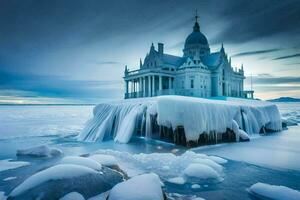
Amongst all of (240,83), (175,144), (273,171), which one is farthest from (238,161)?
(240,83)

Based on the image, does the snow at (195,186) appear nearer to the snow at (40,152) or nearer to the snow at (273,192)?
the snow at (273,192)

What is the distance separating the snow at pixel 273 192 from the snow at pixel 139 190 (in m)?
3.32

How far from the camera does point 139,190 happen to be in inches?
234

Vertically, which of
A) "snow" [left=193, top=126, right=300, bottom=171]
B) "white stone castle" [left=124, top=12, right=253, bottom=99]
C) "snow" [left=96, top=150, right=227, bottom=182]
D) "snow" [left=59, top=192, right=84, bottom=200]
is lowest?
"snow" [left=193, top=126, right=300, bottom=171]

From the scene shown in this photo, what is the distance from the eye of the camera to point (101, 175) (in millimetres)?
7477

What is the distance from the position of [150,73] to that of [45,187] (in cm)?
3018

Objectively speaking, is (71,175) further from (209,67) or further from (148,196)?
(209,67)

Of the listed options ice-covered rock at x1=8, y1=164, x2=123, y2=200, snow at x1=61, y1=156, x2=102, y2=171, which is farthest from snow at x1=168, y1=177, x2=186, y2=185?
snow at x1=61, y1=156, x2=102, y2=171

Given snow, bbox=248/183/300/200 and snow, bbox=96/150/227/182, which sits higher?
snow, bbox=248/183/300/200

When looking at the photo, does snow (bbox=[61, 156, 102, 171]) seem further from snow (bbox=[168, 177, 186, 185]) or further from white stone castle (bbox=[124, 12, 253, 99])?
white stone castle (bbox=[124, 12, 253, 99])

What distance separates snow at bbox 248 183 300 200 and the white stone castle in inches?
1053

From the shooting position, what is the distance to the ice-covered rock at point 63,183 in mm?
6157

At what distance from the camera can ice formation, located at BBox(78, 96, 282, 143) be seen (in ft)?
50.9

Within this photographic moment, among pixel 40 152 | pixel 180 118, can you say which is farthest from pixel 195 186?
pixel 40 152
